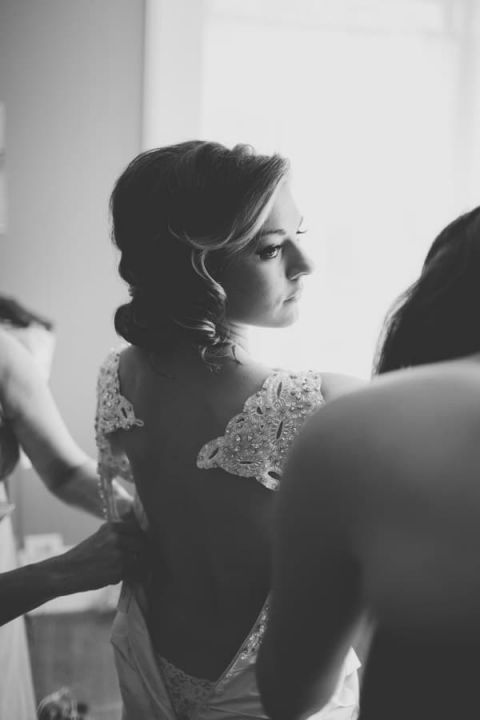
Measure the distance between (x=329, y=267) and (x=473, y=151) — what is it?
80 cm

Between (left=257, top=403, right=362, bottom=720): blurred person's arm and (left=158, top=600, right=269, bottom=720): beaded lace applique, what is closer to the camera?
(left=257, top=403, right=362, bottom=720): blurred person's arm

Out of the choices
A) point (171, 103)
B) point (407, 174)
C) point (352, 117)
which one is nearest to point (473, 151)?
point (407, 174)

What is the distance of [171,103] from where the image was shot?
8.23ft

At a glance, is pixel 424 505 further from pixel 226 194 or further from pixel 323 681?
pixel 226 194

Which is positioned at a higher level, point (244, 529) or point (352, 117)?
point (352, 117)

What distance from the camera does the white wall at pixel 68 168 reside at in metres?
2.50

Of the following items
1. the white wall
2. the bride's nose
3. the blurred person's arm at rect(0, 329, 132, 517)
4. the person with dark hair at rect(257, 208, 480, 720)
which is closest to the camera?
the person with dark hair at rect(257, 208, 480, 720)

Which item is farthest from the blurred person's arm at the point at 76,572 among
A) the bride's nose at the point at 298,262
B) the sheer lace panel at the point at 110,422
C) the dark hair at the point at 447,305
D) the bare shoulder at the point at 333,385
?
the dark hair at the point at 447,305

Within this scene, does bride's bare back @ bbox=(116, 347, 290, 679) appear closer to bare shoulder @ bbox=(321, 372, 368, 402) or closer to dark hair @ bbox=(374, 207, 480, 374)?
bare shoulder @ bbox=(321, 372, 368, 402)

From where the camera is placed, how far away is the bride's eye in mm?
958

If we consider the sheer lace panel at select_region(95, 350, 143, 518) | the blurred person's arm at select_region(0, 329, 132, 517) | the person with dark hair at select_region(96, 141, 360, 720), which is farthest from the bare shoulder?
the blurred person's arm at select_region(0, 329, 132, 517)

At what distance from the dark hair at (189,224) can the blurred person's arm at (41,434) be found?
0.34 m

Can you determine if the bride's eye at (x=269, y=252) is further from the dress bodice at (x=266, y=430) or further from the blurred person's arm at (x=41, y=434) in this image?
the blurred person's arm at (x=41, y=434)

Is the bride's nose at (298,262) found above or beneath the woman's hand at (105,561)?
above
